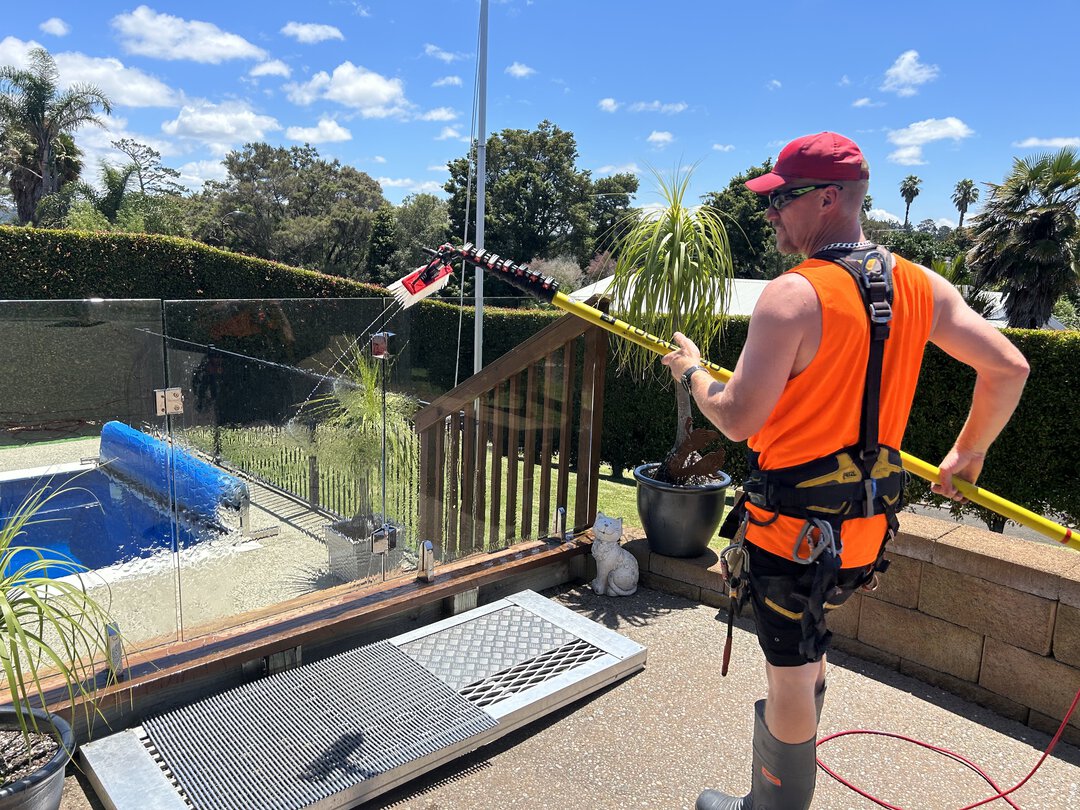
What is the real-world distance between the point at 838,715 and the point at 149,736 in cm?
234

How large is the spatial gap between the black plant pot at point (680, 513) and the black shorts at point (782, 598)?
171cm

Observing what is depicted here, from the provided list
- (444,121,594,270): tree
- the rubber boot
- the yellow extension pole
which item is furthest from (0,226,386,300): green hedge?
(444,121,594,270): tree

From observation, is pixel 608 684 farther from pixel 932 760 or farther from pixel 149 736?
pixel 149 736

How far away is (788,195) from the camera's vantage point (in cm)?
167

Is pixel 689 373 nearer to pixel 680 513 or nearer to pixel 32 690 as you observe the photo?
pixel 680 513

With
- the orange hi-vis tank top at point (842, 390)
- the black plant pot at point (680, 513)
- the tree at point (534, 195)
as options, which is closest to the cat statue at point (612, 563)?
the black plant pot at point (680, 513)

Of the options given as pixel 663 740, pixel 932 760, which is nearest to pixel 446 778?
pixel 663 740

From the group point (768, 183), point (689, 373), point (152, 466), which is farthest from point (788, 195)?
point (152, 466)

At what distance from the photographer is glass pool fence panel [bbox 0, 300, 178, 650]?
241cm

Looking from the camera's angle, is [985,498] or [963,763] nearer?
[985,498]

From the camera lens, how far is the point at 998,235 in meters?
15.8

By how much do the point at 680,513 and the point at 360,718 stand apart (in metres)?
1.79

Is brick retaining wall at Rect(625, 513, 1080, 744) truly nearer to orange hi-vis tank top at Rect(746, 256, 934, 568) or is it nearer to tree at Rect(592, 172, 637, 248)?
orange hi-vis tank top at Rect(746, 256, 934, 568)

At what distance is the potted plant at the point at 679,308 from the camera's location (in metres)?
3.47
